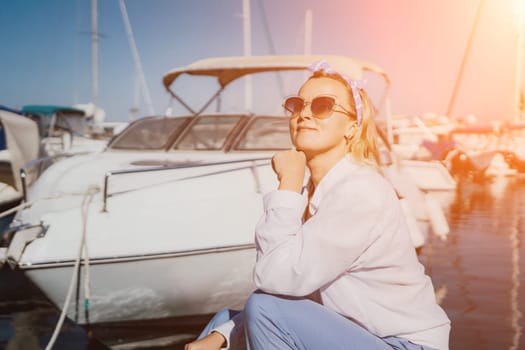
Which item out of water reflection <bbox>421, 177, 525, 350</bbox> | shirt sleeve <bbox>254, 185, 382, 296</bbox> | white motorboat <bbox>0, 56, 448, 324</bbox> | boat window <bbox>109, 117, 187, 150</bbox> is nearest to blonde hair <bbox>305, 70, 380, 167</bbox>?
shirt sleeve <bbox>254, 185, 382, 296</bbox>

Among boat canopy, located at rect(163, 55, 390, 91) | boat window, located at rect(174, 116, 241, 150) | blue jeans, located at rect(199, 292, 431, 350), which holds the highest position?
boat canopy, located at rect(163, 55, 390, 91)

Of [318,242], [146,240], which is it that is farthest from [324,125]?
[146,240]

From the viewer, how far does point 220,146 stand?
5434 millimetres

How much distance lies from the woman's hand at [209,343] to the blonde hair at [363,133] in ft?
2.67

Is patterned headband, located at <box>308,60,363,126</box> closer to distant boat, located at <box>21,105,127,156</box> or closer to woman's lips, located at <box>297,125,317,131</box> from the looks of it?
woman's lips, located at <box>297,125,317,131</box>

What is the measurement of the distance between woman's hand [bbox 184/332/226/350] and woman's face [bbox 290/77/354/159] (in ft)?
2.41

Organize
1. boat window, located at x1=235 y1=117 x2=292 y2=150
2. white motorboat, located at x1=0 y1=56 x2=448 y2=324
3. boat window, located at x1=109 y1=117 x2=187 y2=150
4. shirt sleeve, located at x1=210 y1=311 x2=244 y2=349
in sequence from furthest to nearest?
boat window, located at x1=109 y1=117 x2=187 y2=150 → boat window, located at x1=235 y1=117 x2=292 y2=150 → white motorboat, located at x1=0 y1=56 x2=448 y2=324 → shirt sleeve, located at x1=210 y1=311 x2=244 y2=349

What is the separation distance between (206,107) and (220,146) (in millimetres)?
717

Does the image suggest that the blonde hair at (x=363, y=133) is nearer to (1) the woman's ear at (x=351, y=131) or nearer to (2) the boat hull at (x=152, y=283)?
(1) the woman's ear at (x=351, y=131)

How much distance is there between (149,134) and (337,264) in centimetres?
453

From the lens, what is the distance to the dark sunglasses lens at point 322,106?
73.9 inches

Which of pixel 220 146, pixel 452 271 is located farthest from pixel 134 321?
pixel 452 271

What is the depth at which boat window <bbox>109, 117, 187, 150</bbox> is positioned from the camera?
5.76 meters

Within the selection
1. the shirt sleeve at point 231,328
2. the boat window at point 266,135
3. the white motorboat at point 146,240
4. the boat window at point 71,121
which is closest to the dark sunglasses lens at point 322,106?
the shirt sleeve at point 231,328
